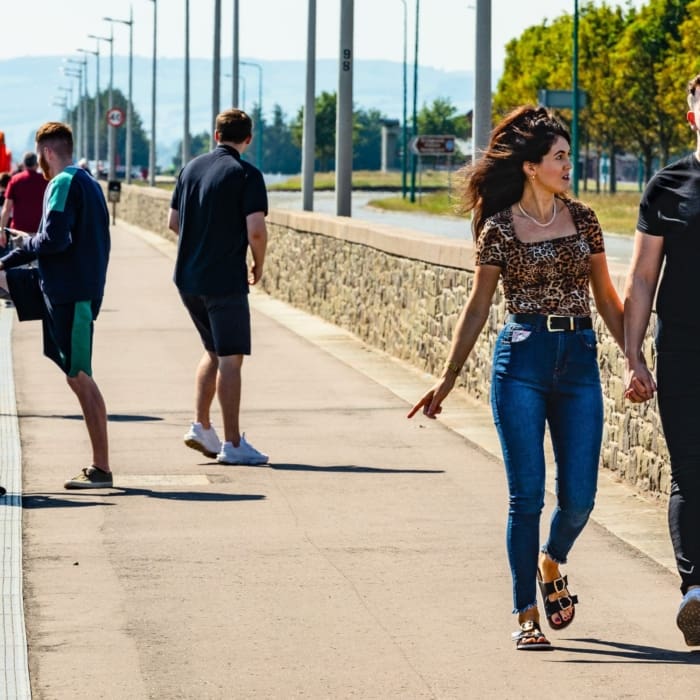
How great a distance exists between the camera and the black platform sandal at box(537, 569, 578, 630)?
6.30 m

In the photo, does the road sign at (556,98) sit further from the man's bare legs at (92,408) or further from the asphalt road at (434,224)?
the man's bare legs at (92,408)

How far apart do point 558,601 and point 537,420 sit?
64 centimetres

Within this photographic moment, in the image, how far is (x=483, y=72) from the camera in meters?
16.4

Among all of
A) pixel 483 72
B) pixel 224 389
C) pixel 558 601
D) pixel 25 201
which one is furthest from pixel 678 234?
pixel 25 201

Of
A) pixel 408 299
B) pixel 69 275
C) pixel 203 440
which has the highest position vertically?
pixel 69 275

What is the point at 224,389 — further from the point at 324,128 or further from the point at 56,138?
the point at 324,128

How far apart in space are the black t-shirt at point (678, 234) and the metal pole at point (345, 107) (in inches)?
675

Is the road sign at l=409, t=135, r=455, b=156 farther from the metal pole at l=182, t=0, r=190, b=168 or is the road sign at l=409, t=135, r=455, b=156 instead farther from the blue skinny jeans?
the blue skinny jeans

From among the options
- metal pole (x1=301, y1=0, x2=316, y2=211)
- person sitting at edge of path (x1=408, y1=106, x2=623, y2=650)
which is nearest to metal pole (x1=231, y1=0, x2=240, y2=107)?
metal pole (x1=301, y1=0, x2=316, y2=211)

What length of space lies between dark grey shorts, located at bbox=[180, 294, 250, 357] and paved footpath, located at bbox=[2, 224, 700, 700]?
0.64 metres

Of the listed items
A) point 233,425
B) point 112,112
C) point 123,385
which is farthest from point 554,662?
point 112,112

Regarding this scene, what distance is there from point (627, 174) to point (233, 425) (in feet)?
508

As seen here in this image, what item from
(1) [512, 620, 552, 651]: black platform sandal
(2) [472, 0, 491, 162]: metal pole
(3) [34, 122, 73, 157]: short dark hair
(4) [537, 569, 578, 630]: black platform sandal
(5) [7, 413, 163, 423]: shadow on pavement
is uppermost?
(2) [472, 0, 491, 162]: metal pole

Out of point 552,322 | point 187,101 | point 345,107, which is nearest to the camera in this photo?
point 552,322
